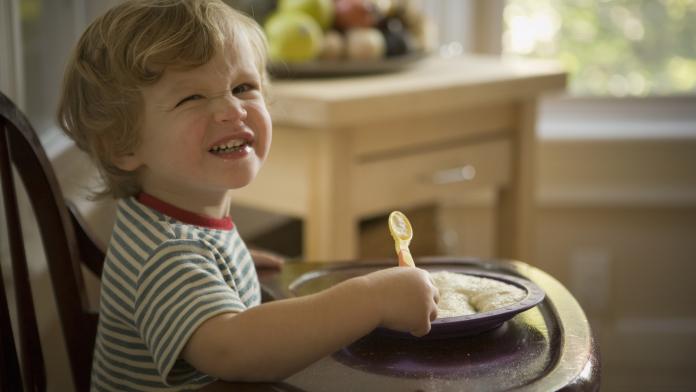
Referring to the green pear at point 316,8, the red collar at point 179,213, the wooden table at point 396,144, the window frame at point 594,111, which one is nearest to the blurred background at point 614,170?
the window frame at point 594,111

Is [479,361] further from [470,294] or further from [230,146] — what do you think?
[230,146]

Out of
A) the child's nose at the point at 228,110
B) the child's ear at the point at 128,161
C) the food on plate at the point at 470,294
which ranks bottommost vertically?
the food on plate at the point at 470,294

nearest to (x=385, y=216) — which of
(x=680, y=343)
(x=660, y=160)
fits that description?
(x=660, y=160)

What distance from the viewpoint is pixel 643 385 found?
2.47 meters

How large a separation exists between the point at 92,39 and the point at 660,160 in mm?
1875

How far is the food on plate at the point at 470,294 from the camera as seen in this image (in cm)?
80

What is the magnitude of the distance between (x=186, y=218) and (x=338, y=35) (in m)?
0.99

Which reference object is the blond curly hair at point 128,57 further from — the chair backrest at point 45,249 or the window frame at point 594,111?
the window frame at point 594,111

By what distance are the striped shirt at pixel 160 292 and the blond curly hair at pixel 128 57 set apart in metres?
0.07

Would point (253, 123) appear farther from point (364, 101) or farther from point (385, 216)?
point (385, 216)

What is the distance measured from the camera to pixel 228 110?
806 millimetres

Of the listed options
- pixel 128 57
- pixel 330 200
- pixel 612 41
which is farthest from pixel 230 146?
pixel 612 41

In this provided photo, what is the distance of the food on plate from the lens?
0.80m

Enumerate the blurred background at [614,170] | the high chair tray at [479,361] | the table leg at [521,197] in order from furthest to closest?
the blurred background at [614,170] < the table leg at [521,197] < the high chair tray at [479,361]
